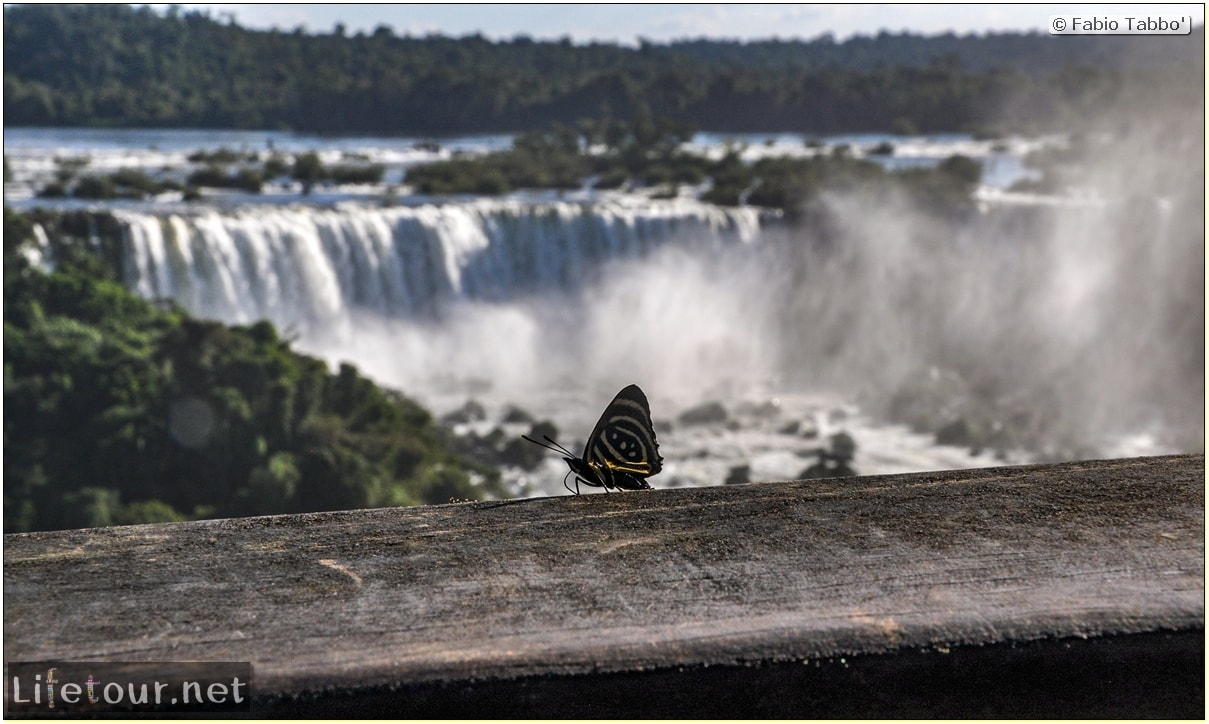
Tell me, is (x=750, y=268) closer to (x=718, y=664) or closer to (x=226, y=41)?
(x=718, y=664)

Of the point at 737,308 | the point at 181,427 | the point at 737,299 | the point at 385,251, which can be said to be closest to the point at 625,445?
the point at 181,427

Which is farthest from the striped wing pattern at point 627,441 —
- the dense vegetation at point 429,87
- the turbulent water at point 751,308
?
the dense vegetation at point 429,87

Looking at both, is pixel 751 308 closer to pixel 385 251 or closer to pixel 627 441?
pixel 385 251

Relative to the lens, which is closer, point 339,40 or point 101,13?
point 101,13

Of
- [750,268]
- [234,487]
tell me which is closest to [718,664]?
[234,487]

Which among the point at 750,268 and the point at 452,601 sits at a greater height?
the point at 452,601

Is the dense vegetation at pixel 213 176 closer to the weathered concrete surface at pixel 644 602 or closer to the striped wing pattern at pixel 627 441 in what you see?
the striped wing pattern at pixel 627 441

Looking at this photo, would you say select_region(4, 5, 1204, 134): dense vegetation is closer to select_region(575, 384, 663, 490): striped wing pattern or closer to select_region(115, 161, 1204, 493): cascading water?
select_region(115, 161, 1204, 493): cascading water
